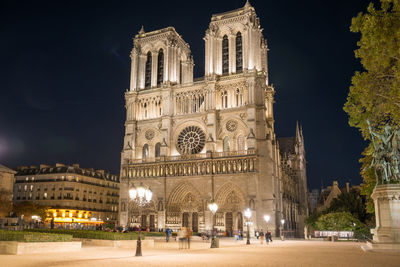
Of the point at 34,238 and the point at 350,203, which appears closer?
the point at 34,238

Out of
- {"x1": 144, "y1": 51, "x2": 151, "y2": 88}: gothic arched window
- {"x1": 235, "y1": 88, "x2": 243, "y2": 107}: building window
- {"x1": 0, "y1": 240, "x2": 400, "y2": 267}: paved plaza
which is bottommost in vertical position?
{"x1": 0, "y1": 240, "x2": 400, "y2": 267}: paved plaza

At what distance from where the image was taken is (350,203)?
4519 cm

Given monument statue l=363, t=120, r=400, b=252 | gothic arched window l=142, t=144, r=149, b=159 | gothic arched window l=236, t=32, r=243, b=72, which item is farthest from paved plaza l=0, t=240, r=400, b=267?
gothic arched window l=236, t=32, r=243, b=72

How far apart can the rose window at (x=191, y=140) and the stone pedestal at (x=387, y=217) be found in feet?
99.8

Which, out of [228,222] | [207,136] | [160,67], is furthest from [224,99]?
[228,222]

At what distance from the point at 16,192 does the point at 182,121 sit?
108 ft

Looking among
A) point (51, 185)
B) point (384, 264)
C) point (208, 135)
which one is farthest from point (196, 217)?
point (384, 264)

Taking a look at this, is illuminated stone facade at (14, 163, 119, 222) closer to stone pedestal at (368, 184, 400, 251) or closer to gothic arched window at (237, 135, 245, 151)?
gothic arched window at (237, 135, 245, 151)

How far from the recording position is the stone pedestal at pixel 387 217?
16.1m

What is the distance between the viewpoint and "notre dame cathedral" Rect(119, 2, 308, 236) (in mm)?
42219

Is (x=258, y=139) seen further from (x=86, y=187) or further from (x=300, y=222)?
(x=86, y=187)

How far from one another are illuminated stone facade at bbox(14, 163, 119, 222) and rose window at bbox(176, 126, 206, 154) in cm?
2055

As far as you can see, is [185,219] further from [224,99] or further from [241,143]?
[224,99]

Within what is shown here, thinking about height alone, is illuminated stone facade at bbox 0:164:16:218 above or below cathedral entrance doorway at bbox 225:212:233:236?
above
